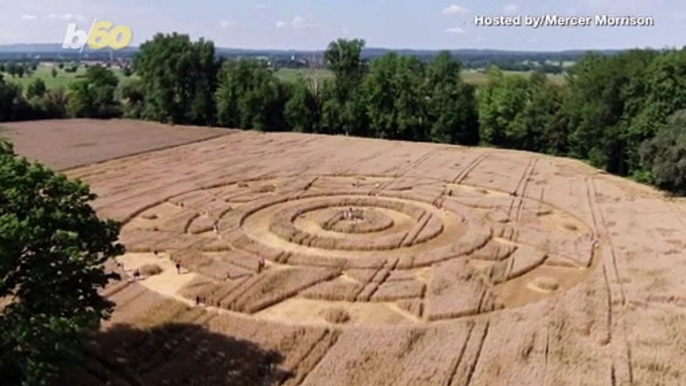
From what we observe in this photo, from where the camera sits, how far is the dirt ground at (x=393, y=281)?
27.1 meters

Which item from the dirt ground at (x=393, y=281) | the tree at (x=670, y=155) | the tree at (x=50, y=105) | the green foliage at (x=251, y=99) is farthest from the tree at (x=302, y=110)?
the tree at (x=670, y=155)

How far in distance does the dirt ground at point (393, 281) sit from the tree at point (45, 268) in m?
4.57

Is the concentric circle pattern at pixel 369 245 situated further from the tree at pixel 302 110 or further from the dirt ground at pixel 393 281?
the tree at pixel 302 110

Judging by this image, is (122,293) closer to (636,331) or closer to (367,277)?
(367,277)

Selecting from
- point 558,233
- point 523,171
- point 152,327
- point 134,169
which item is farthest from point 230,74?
point 152,327

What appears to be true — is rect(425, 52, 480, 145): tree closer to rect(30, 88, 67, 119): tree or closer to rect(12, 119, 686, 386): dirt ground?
rect(12, 119, 686, 386): dirt ground

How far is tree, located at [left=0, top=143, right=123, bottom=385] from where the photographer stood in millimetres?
20314

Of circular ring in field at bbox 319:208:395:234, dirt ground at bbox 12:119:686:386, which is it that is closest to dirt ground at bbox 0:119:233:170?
dirt ground at bbox 12:119:686:386

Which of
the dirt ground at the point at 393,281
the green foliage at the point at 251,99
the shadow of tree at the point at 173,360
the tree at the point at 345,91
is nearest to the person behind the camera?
the shadow of tree at the point at 173,360

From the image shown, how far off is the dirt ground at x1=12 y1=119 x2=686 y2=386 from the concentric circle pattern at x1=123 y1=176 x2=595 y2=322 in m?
0.16

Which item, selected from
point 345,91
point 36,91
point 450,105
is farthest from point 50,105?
point 450,105

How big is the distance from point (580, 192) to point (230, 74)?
221 ft

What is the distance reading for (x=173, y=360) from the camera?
2700 cm

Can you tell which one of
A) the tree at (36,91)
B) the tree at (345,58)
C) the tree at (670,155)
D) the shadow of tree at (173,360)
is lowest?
the shadow of tree at (173,360)
